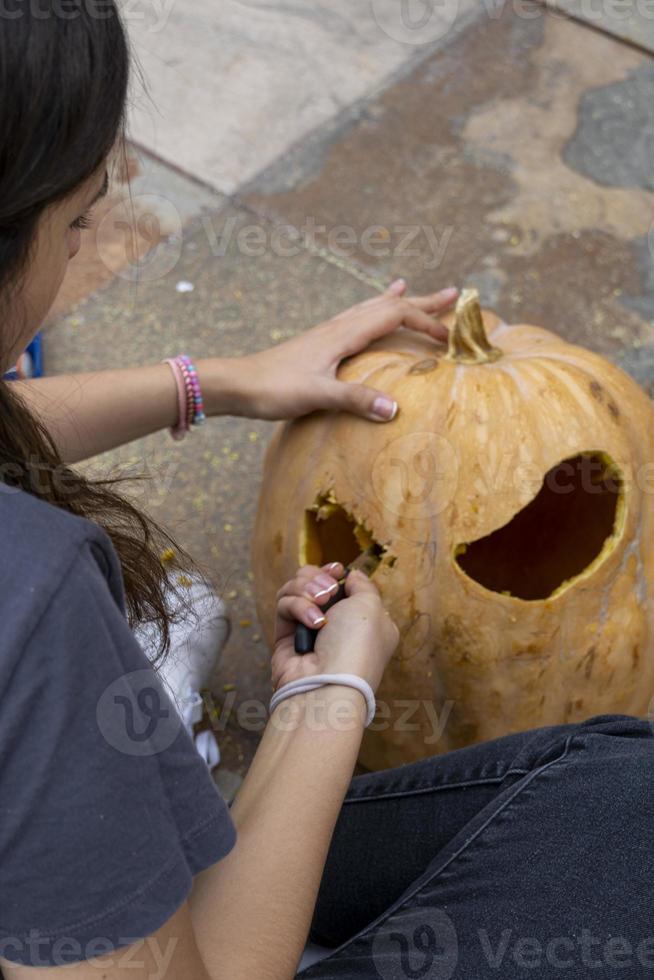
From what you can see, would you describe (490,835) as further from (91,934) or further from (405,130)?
(405,130)

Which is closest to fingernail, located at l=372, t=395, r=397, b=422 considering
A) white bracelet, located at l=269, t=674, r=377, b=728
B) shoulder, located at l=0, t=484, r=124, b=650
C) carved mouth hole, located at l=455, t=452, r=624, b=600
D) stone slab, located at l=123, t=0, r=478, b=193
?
carved mouth hole, located at l=455, t=452, r=624, b=600

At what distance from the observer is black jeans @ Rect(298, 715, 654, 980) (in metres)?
0.97

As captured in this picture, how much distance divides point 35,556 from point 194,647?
82 centimetres

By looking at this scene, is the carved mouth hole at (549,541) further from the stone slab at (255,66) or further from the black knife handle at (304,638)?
the stone slab at (255,66)

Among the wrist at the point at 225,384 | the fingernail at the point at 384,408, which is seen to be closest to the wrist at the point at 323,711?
the fingernail at the point at 384,408

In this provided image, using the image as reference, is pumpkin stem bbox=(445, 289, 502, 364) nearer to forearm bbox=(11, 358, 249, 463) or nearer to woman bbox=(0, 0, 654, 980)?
woman bbox=(0, 0, 654, 980)

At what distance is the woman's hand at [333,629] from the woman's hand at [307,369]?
0.83ft

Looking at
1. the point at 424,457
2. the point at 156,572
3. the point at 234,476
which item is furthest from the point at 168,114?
the point at 156,572

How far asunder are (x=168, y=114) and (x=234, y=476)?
113cm

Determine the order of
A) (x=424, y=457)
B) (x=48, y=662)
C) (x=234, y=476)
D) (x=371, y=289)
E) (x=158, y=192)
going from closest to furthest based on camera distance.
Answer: (x=48, y=662)
(x=424, y=457)
(x=234, y=476)
(x=371, y=289)
(x=158, y=192)

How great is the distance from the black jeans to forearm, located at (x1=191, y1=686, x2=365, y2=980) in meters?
0.11

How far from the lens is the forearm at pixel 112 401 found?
138 centimetres

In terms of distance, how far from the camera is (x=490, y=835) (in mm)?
1054

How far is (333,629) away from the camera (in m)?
1.17
